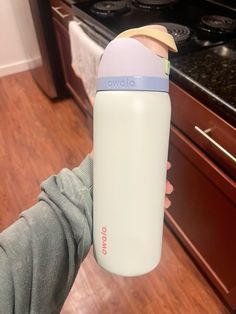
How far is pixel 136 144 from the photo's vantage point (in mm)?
492

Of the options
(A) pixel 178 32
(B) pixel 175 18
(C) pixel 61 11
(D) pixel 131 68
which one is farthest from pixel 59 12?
(D) pixel 131 68

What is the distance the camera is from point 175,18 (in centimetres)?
123

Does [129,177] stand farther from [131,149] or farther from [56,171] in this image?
Result: [56,171]

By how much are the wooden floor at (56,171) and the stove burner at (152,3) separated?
2.74 ft

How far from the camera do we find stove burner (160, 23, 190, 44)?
0.98m

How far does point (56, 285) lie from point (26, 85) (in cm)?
215

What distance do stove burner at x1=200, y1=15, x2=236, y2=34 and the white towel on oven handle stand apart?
15.3 inches

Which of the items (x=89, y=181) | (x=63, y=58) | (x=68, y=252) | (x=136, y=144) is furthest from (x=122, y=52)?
(x=63, y=58)

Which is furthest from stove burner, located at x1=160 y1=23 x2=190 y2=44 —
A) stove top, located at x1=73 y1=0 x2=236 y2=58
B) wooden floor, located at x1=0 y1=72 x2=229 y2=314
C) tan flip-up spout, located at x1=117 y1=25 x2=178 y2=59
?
wooden floor, located at x1=0 y1=72 x2=229 y2=314

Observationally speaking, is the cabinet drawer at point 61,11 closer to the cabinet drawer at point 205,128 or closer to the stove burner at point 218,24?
the stove burner at point 218,24

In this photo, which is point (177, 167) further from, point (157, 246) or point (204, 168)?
point (157, 246)

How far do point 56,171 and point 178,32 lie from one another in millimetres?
998

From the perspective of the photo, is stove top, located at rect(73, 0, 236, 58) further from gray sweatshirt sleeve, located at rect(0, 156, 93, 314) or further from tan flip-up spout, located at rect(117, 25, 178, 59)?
gray sweatshirt sleeve, located at rect(0, 156, 93, 314)

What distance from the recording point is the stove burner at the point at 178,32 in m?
0.98
